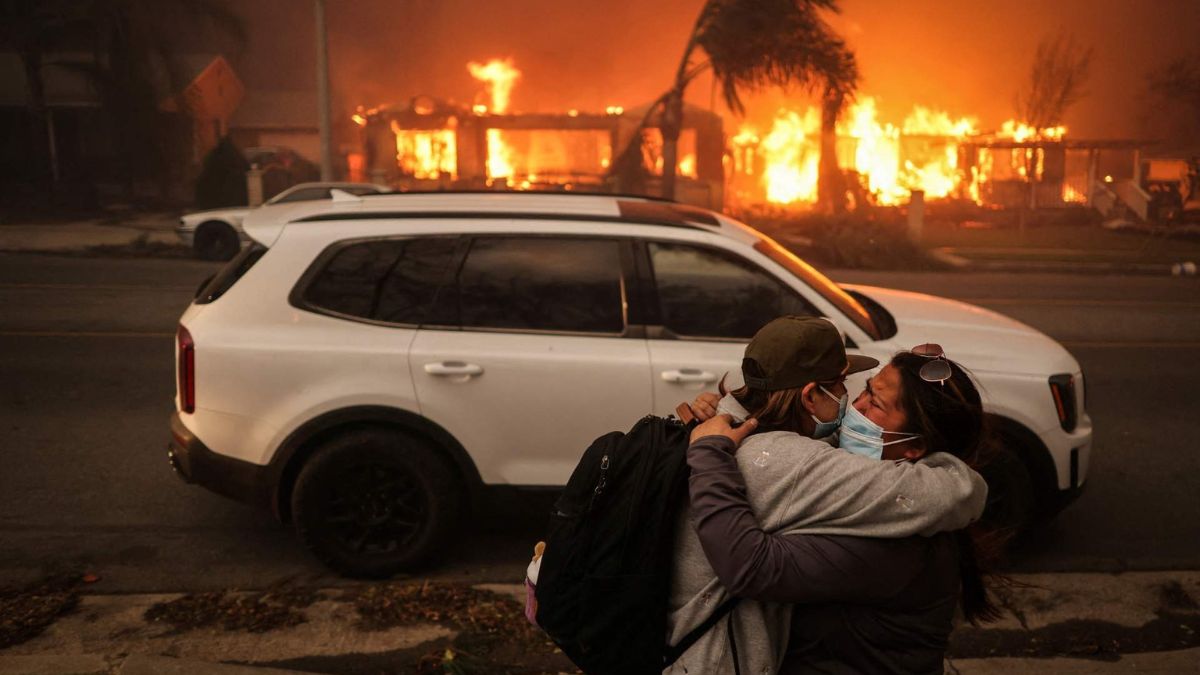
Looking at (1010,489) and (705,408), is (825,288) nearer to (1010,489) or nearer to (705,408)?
(1010,489)

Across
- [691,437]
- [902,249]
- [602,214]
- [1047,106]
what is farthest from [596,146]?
[691,437]

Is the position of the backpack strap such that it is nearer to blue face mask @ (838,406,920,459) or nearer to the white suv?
blue face mask @ (838,406,920,459)

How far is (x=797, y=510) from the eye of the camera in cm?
222

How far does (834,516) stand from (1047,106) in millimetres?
→ 40363

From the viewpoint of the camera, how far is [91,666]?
3.99 metres

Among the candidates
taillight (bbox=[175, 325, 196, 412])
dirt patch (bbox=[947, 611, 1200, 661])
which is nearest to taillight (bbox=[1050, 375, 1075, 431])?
dirt patch (bbox=[947, 611, 1200, 661])

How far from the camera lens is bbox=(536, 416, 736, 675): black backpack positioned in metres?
2.26

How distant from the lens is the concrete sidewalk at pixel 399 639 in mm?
4316

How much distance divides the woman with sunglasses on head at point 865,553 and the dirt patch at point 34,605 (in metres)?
3.57

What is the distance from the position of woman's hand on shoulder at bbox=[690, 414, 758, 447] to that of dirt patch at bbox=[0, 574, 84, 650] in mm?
3509

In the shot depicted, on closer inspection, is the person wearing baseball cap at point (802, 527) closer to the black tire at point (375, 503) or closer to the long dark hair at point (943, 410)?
the long dark hair at point (943, 410)

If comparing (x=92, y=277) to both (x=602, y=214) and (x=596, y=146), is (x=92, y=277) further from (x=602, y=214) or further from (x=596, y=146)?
(x=596, y=146)

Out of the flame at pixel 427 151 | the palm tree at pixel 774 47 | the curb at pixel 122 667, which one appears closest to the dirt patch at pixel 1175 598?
the curb at pixel 122 667

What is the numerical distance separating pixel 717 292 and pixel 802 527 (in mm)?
3209
